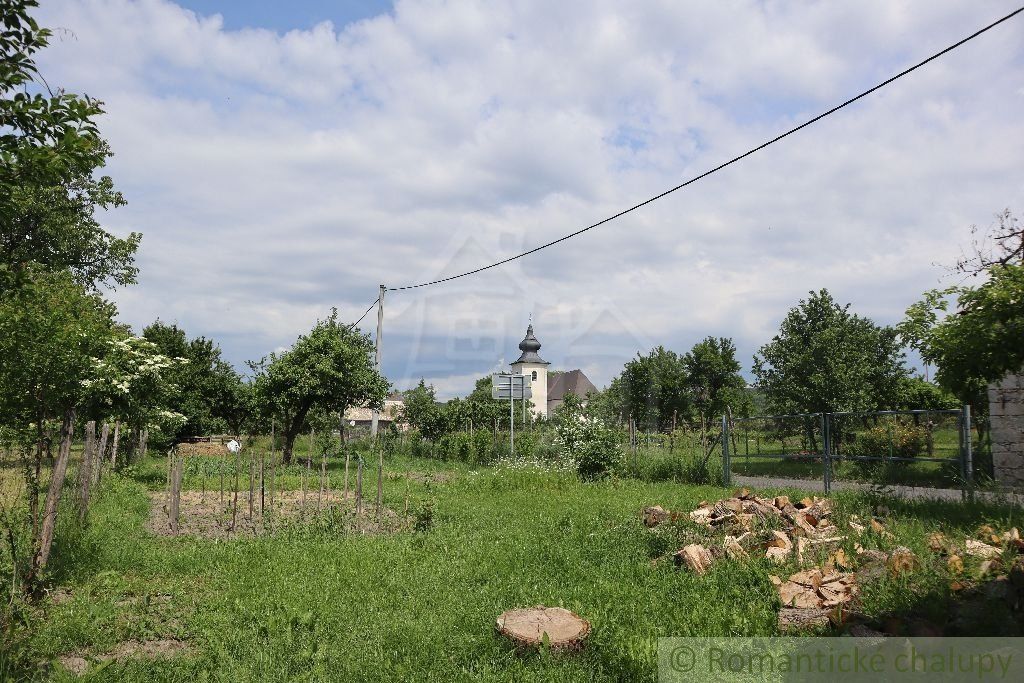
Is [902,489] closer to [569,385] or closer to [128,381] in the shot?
[128,381]

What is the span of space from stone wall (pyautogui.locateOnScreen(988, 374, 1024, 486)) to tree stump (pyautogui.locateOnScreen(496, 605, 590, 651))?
1185cm

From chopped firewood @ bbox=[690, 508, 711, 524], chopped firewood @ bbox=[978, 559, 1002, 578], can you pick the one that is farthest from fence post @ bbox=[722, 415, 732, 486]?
chopped firewood @ bbox=[978, 559, 1002, 578]

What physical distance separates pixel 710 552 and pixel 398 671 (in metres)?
3.94

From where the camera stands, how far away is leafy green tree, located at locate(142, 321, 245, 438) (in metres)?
29.7

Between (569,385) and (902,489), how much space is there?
72046mm

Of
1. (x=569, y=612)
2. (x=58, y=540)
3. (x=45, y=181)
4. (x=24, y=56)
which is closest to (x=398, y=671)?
(x=569, y=612)

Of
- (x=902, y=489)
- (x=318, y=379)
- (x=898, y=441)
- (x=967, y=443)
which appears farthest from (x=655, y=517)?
(x=318, y=379)

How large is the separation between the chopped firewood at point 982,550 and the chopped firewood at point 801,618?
6.63 ft

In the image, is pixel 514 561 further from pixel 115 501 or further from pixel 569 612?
pixel 115 501

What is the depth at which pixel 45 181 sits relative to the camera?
3.95 m

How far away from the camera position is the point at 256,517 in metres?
11.6

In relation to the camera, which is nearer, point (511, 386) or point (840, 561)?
point (840, 561)

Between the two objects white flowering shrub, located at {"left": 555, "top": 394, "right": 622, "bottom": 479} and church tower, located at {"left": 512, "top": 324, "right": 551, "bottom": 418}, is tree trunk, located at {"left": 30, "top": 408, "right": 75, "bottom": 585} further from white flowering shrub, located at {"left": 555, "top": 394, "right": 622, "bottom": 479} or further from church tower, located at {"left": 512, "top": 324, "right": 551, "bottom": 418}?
church tower, located at {"left": 512, "top": 324, "right": 551, "bottom": 418}

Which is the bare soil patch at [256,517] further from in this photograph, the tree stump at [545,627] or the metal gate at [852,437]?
the metal gate at [852,437]
